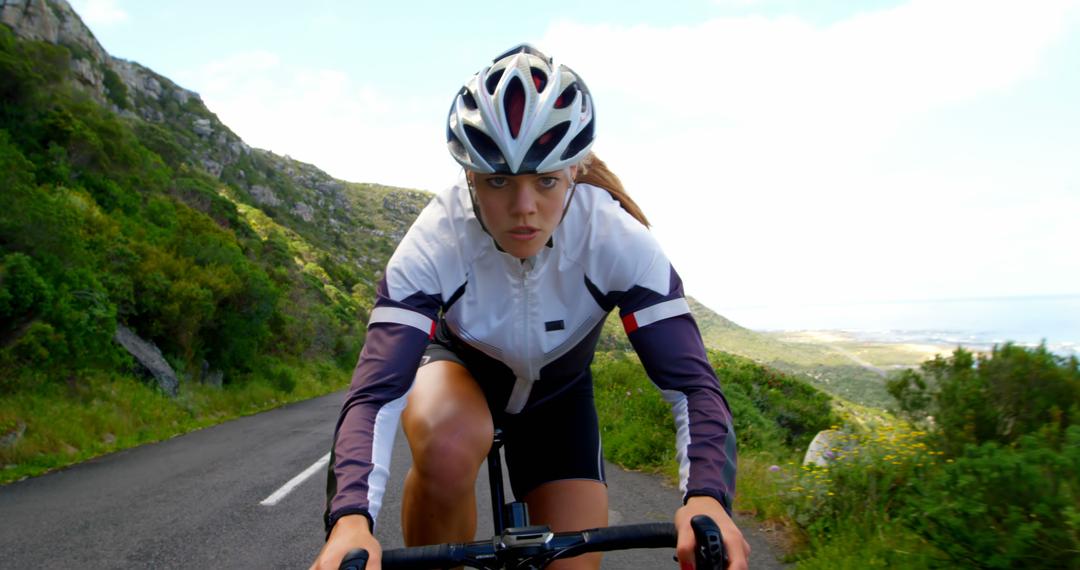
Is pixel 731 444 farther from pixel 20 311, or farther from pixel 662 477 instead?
pixel 20 311

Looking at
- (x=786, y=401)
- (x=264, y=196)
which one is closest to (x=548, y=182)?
(x=786, y=401)

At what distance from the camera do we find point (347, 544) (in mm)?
1544

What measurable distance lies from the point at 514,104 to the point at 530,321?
2.23 ft

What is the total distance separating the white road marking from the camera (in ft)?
20.7

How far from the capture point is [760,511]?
5.28 m

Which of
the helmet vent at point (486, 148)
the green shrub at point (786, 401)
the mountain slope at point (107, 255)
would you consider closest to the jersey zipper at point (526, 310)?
the helmet vent at point (486, 148)

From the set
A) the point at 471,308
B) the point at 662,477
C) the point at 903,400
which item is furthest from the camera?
the point at 662,477

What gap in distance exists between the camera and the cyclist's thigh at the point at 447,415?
206 cm

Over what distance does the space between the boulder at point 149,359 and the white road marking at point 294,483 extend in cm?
623

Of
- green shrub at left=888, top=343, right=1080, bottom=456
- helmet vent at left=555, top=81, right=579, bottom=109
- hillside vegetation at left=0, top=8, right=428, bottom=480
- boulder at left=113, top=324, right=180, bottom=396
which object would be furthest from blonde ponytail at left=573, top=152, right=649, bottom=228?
boulder at left=113, top=324, right=180, bottom=396

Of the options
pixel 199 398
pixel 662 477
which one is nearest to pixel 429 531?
pixel 662 477

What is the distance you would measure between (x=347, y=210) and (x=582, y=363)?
9278 centimetres

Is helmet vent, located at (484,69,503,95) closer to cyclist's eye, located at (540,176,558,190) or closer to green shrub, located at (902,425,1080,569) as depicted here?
cyclist's eye, located at (540,176,558,190)

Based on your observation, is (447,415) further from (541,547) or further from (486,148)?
(486,148)
